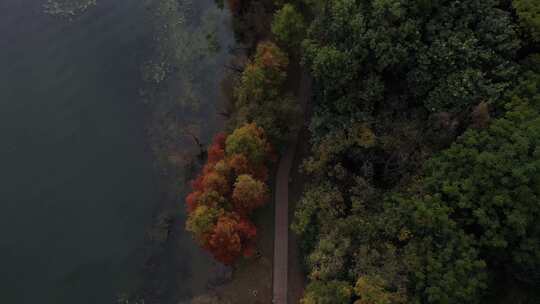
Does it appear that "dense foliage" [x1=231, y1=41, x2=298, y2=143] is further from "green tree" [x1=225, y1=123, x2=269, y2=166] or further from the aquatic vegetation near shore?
the aquatic vegetation near shore

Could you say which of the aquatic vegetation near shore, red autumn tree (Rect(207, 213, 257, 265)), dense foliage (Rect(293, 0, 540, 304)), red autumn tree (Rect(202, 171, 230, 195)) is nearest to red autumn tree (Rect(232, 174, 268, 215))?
red autumn tree (Rect(202, 171, 230, 195))

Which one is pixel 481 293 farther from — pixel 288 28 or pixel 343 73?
pixel 288 28

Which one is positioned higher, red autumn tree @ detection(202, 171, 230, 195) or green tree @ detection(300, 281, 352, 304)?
red autumn tree @ detection(202, 171, 230, 195)

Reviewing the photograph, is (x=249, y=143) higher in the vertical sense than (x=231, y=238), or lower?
higher

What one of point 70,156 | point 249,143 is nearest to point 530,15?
point 249,143

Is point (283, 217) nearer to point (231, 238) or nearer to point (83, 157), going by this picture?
point (231, 238)
